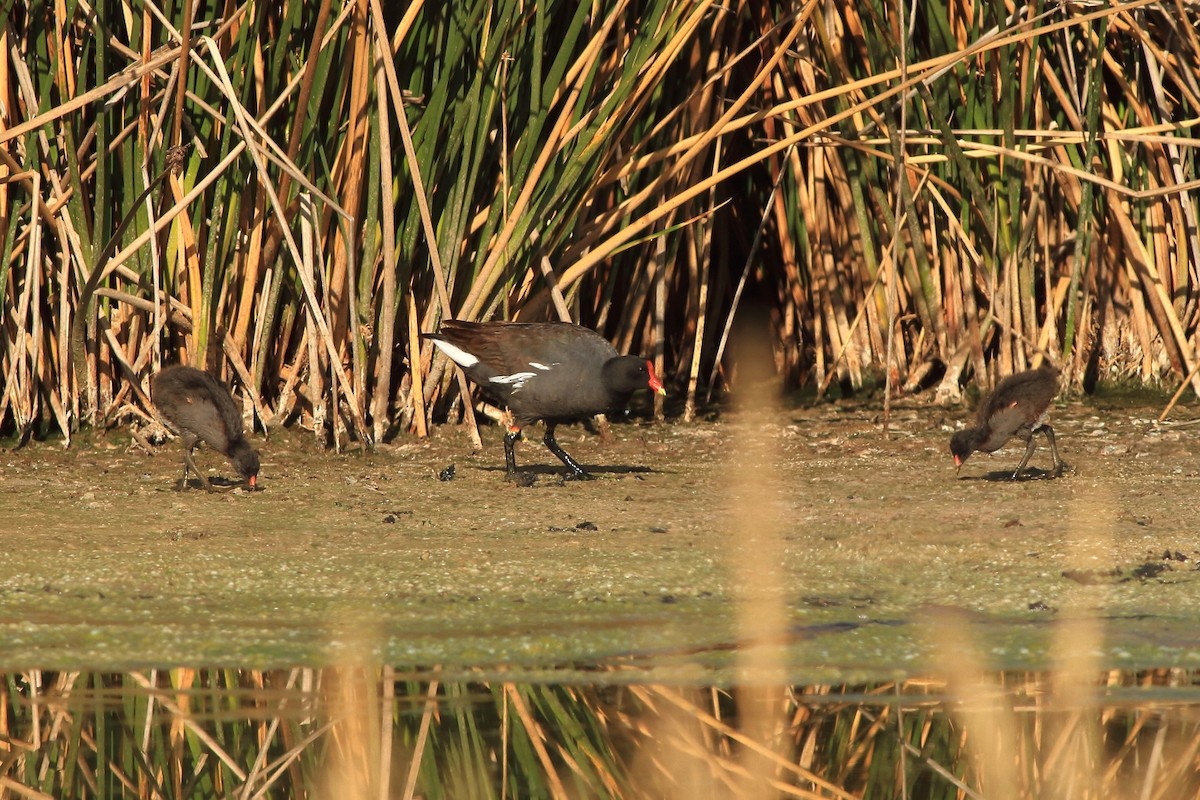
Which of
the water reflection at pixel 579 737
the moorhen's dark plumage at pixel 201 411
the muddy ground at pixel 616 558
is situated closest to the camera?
the water reflection at pixel 579 737

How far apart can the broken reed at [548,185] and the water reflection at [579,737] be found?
10.4 feet

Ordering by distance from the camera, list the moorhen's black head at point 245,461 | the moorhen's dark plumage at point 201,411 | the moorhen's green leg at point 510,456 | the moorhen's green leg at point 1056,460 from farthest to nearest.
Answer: the moorhen's green leg at point 510,456
the moorhen's green leg at point 1056,460
the moorhen's dark plumage at point 201,411
the moorhen's black head at point 245,461

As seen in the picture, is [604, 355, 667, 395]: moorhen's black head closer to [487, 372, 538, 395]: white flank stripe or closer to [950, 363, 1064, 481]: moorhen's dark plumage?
[487, 372, 538, 395]: white flank stripe

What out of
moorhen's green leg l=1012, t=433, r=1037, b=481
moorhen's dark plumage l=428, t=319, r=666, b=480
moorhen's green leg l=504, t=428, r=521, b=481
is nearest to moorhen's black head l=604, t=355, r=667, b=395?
moorhen's dark plumage l=428, t=319, r=666, b=480

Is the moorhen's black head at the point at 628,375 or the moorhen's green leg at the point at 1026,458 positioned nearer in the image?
the moorhen's green leg at the point at 1026,458

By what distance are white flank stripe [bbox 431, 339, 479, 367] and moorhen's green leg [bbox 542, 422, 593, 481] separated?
50 centimetres

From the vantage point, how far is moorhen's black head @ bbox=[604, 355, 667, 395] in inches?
285

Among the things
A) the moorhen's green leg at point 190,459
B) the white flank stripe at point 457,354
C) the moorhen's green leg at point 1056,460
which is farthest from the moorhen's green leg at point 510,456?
the moorhen's green leg at point 1056,460

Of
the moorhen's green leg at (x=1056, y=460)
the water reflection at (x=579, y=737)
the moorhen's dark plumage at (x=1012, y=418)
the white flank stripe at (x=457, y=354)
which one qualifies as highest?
the white flank stripe at (x=457, y=354)

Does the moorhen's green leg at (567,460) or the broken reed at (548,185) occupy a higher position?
the broken reed at (548,185)

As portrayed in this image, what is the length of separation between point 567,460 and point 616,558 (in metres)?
1.80

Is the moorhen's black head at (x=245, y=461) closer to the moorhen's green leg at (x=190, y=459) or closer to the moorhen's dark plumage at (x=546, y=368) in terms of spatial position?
the moorhen's green leg at (x=190, y=459)

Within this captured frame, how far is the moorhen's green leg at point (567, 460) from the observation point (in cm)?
732

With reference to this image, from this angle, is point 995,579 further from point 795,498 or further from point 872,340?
point 872,340
